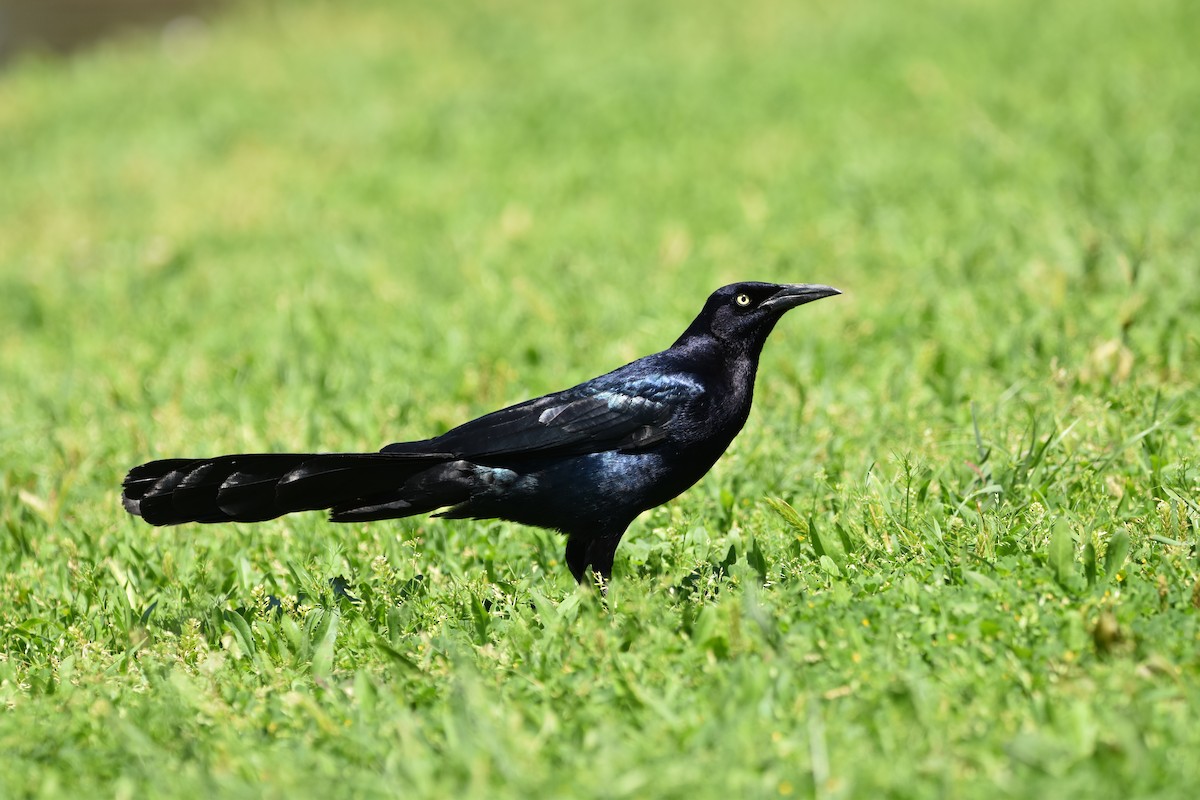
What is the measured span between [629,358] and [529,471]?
248 cm

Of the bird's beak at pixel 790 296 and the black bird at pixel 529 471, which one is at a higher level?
the bird's beak at pixel 790 296

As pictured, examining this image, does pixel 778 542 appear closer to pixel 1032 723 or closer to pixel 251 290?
pixel 1032 723

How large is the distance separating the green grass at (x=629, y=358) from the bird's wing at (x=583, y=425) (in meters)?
0.44

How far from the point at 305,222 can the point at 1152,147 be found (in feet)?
19.5

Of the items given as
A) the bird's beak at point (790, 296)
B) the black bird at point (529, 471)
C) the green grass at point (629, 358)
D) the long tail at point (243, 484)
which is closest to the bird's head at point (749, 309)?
the bird's beak at point (790, 296)

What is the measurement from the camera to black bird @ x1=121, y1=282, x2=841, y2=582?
4184mm

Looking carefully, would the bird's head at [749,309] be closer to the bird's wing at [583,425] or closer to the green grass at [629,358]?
the bird's wing at [583,425]

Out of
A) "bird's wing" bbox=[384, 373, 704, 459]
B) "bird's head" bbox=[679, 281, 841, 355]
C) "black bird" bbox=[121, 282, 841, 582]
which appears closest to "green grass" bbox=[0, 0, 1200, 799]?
"black bird" bbox=[121, 282, 841, 582]

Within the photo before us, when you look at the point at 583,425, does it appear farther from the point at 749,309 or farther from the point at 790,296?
the point at 790,296

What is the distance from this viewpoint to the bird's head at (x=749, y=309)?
4598mm

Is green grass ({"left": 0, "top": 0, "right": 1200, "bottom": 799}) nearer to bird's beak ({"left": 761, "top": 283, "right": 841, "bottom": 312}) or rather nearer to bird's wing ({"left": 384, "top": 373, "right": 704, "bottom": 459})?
bird's wing ({"left": 384, "top": 373, "right": 704, "bottom": 459})

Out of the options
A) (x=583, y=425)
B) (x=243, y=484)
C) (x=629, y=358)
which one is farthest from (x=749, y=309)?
(x=629, y=358)

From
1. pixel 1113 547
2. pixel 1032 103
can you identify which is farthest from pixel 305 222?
pixel 1113 547

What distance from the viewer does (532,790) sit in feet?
9.39
